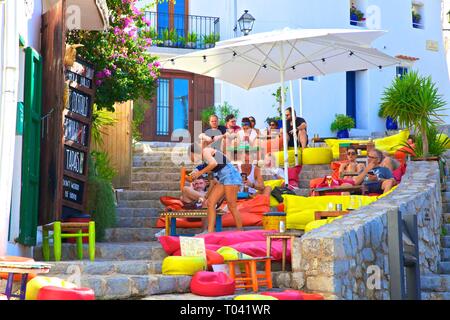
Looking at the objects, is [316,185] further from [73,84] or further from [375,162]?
[73,84]

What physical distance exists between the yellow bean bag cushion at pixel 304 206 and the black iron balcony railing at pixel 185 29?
12.8 metres

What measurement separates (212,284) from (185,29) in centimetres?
1761

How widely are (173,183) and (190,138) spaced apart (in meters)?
9.46

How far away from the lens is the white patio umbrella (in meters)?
14.6

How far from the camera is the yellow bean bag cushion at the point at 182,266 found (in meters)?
8.86

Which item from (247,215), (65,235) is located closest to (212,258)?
(65,235)

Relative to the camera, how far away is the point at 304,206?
12617 millimetres

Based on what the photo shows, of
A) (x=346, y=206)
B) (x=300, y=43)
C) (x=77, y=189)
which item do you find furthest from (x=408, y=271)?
(x=300, y=43)

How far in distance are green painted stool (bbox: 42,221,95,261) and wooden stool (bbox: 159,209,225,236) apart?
123 centimetres

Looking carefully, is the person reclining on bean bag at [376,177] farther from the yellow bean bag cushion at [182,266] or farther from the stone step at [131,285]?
the stone step at [131,285]

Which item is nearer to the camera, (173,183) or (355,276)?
(355,276)

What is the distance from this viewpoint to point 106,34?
14461 mm

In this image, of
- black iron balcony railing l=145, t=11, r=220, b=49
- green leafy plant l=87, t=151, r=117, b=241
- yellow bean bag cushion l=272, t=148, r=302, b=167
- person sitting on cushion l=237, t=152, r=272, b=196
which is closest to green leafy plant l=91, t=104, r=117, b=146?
green leafy plant l=87, t=151, r=117, b=241

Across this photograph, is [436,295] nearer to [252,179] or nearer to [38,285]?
[252,179]
